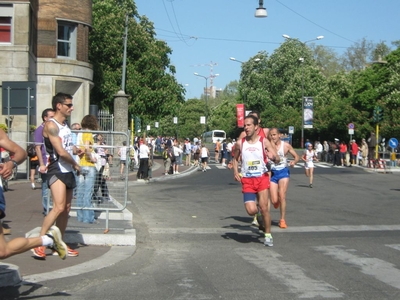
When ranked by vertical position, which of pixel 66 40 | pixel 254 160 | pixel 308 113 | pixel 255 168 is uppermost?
pixel 66 40

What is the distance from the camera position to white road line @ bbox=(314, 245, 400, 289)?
7445mm

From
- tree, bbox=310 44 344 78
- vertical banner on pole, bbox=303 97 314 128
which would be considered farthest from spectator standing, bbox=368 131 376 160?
tree, bbox=310 44 344 78

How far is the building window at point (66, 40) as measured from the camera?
3334 cm

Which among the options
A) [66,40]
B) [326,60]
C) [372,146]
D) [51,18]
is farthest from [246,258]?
[326,60]

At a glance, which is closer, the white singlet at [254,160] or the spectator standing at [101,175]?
the white singlet at [254,160]

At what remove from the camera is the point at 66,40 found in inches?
1318

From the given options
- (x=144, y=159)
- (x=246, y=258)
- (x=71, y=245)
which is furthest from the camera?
(x=144, y=159)

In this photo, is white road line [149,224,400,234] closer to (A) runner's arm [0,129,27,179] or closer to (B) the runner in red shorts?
(B) the runner in red shorts

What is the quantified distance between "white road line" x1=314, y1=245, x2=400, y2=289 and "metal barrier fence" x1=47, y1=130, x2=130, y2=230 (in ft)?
10.3

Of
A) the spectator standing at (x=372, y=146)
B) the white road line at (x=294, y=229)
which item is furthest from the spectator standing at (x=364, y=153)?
the white road line at (x=294, y=229)

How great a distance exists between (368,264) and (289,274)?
1.29 m

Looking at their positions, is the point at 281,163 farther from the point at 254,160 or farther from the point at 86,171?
the point at 86,171

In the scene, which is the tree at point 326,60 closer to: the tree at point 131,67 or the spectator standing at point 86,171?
the tree at point 131,67

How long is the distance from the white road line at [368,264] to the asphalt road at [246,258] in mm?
12
